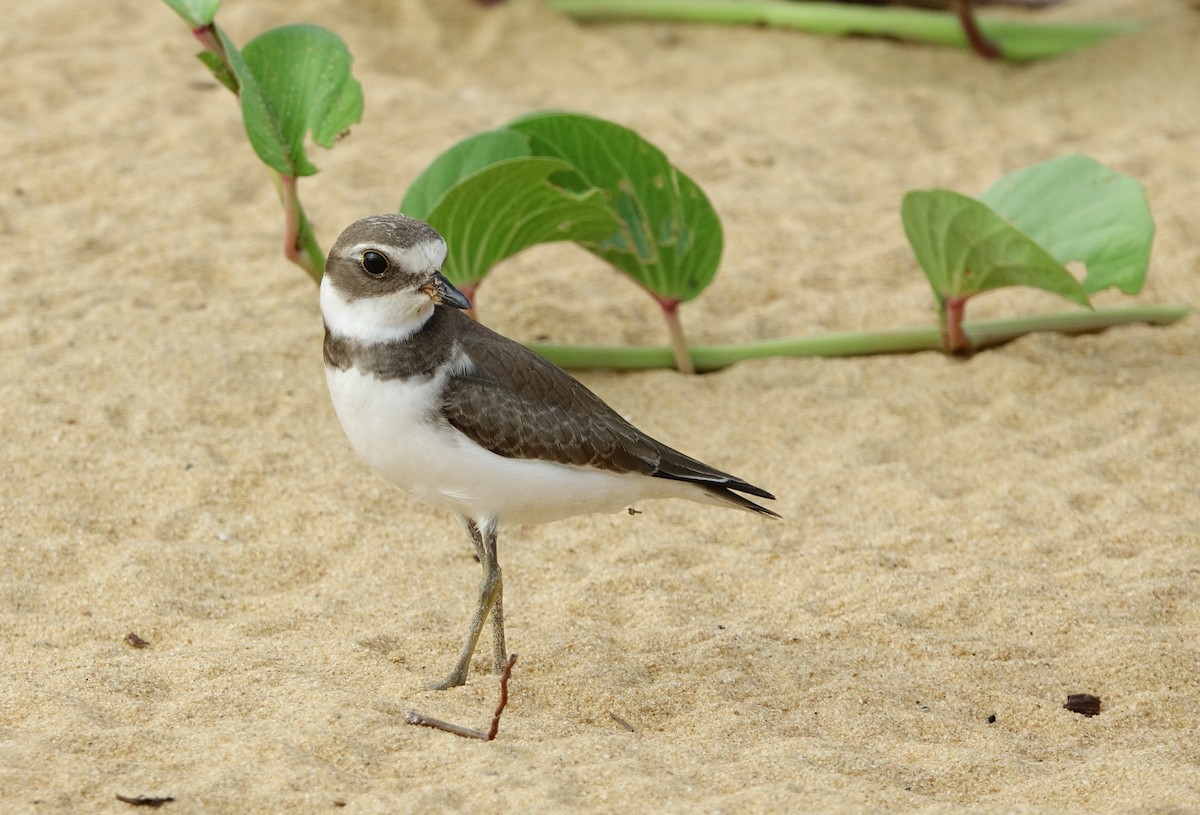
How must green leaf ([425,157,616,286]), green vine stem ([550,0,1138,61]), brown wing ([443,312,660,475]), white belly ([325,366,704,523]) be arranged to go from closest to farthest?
1. white belly ([325,366,704,523])
2. brown wing ([443,312,660,475])
3. green leaf ([425,157,616,286])
4. green vine stem ([550,0,1138,61])

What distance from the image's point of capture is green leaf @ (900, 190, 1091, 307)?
511 cm

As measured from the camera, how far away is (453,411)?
144 inches

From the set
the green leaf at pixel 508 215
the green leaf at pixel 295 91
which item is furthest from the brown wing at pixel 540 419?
the green leaf at pixel 295 91

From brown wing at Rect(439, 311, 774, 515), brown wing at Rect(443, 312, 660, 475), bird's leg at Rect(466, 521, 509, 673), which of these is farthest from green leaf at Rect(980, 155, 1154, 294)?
bird's leg at Rect(466, 521, 509, 673)

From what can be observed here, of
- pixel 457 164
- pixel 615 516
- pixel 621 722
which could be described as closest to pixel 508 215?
pixel 457 164

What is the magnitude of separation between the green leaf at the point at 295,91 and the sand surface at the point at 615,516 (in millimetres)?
1012

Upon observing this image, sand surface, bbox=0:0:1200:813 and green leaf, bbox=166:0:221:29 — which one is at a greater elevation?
green leaf, bbox=166:0:221:29

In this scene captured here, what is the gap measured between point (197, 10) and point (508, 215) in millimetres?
1255

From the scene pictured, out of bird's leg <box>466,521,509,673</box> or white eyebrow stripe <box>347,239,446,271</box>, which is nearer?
white eyebrow stripe <box>347,239,446,271</box>

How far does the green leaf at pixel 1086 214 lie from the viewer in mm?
5340

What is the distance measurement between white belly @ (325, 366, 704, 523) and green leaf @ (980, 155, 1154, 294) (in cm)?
248

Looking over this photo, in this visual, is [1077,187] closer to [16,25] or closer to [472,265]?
[472,265]

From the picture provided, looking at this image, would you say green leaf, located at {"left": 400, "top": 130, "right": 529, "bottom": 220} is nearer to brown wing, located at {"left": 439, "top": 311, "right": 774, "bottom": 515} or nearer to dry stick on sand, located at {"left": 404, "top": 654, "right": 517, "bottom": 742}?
brown wing, located at {"left": 439, "top": 311, "right": 774, "bottom": 515}

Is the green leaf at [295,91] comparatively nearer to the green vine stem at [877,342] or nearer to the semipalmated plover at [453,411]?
the semipalmated plover at [453,411]
